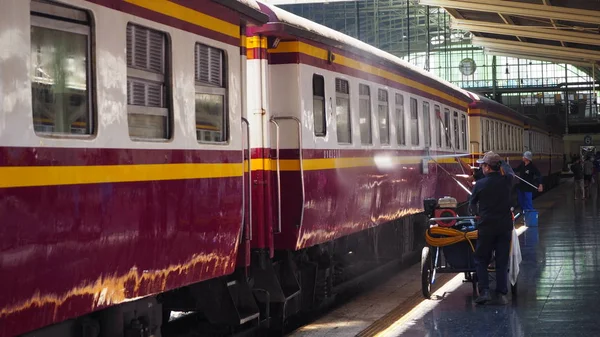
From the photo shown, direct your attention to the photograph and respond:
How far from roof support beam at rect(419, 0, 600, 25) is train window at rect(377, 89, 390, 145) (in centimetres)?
1356

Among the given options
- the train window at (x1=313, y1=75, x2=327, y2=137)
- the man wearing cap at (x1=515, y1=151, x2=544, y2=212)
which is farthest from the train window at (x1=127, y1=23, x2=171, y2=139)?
the man wearing cap at (x1=515, y1=151, x2=544, y2=212)

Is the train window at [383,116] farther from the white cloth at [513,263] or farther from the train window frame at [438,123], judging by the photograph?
the train window frame at [438,123]

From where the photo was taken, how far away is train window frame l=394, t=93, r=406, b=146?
14938 mm

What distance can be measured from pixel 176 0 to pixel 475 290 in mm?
6416

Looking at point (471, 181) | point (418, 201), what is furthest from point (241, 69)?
point (471, 181)

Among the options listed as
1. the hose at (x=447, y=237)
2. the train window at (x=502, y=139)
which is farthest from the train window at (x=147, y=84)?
the train window at (x=502, y=139)

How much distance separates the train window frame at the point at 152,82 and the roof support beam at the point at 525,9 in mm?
20787

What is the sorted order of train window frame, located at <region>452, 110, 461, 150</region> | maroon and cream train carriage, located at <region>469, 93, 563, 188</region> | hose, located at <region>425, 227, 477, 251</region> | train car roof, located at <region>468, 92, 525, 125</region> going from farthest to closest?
maroon and cream train carriage, located at <region>469, 93, 563, 188</region>
train car roof, located at <region>468, 92, 525, 125</region>
train window frame, located at <region>452, 110, 461, 150</region>
hose, located at <region>425, 227, 477, 251</region>

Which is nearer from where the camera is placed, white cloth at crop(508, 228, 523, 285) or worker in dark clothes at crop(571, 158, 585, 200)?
white cloth at crop(508, 228, 523, 285)

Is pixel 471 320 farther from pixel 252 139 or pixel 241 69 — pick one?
pixel 241 69

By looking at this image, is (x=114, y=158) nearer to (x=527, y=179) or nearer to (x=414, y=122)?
(x=414, y=122)

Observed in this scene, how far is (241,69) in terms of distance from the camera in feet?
28.2

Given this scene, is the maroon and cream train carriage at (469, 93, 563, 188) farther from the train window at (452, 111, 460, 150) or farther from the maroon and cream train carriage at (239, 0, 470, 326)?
the maroon and cream train carriage at (239, 0, 470, 326)

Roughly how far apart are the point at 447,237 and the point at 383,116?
2.88 meters
